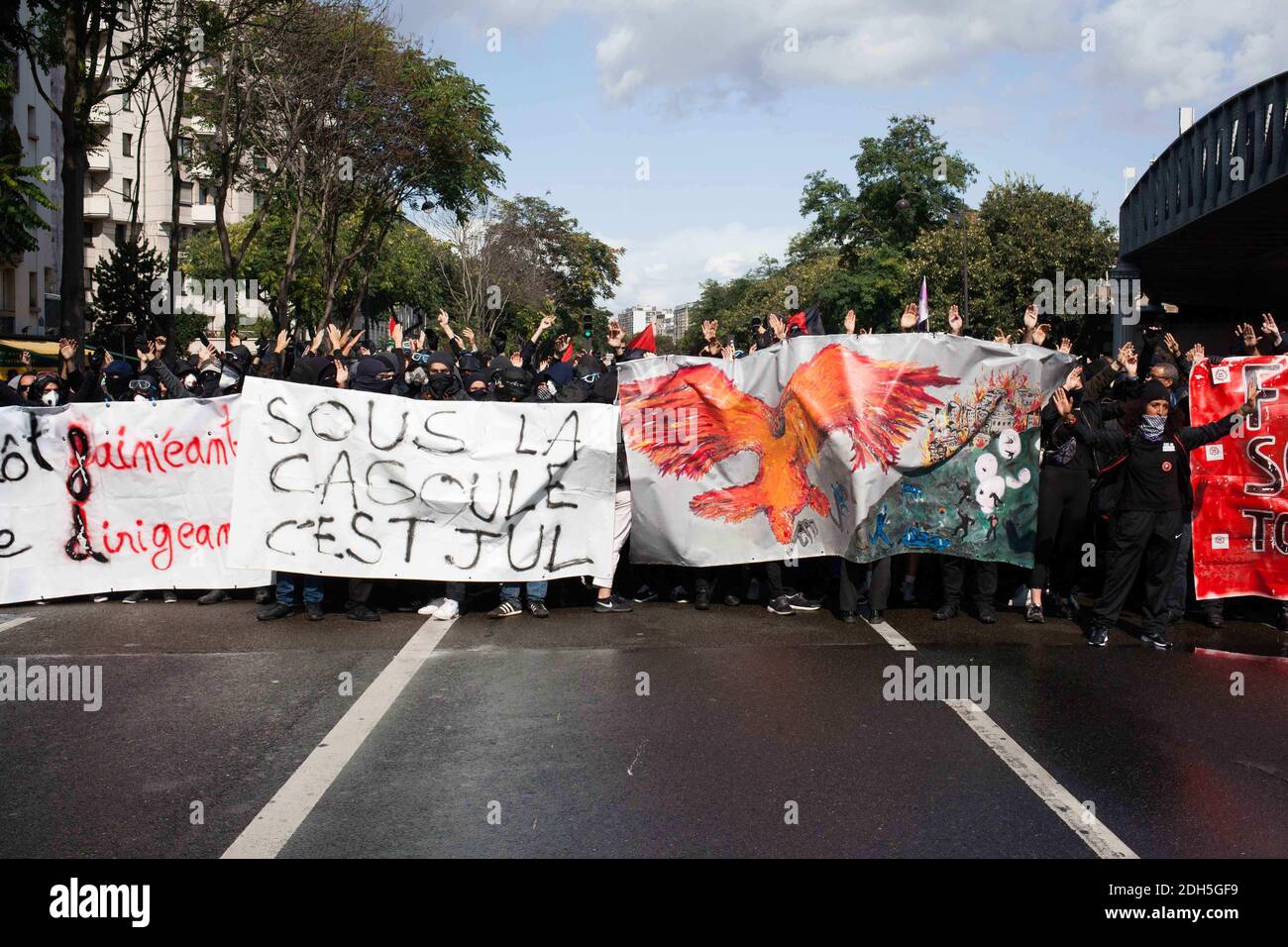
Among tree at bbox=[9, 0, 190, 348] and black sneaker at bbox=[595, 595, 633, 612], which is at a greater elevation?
tree at bbox=[9, 0, 190, 348]

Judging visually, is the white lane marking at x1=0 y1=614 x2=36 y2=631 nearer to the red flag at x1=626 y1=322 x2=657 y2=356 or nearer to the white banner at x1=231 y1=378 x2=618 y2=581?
the white banner at x1=231 y1=378 x2=618 y2=581

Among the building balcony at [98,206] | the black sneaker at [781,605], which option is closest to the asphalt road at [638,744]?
the black sneaker at [781,605]

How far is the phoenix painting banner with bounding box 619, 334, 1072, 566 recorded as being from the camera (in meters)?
8.99

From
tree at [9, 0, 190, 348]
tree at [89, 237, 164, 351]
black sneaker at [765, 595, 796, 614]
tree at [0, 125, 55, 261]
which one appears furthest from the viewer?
tree at [89, 237, 164, 351]

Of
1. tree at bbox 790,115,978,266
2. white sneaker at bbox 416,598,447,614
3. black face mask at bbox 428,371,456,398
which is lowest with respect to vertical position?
white sneaker at bbox 416,598,447,614

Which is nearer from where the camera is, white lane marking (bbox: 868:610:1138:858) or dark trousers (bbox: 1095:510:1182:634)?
white lane marking (bbox: 868:610:1138:858)

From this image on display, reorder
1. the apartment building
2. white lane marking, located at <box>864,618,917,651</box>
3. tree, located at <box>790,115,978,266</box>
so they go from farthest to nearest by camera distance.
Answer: tree, located at <box>790,115,978,266</box> → the apartment building → white lane marking, located at <box>864,618,917,651</box>

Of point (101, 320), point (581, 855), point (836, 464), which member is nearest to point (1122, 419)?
point (836, 464)

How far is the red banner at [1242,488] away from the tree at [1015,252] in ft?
124

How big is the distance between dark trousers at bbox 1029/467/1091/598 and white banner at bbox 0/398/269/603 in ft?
19.1

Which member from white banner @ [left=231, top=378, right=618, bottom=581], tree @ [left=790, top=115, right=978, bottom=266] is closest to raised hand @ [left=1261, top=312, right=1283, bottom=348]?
white banner @ [left=231, top=378, right=618, bottom=581]

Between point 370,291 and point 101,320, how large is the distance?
24.5 metres

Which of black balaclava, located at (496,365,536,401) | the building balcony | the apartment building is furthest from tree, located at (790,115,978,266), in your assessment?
black balaclava, located at (496,365,536,401)

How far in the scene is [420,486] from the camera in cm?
920
